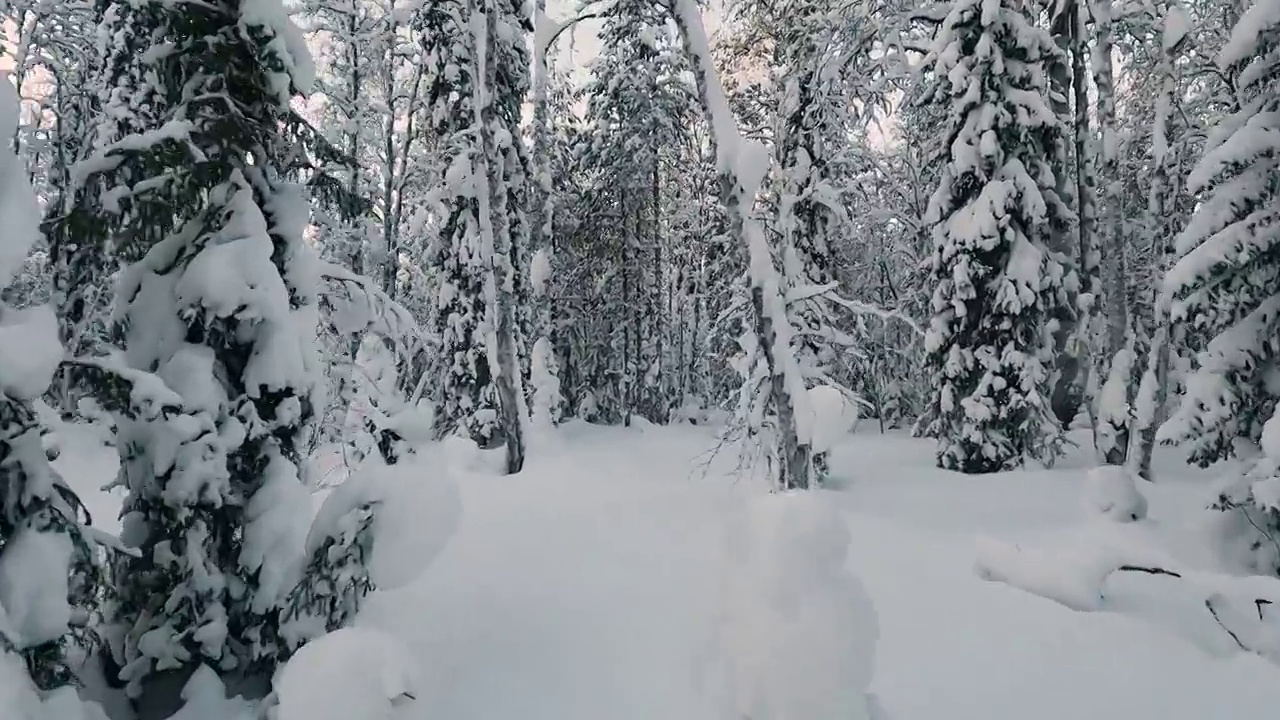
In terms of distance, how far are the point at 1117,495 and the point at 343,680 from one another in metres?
8.32

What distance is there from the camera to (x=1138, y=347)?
18141mm

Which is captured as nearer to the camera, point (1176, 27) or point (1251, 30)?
point (1251, 30)

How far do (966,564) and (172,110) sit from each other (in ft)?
25.1

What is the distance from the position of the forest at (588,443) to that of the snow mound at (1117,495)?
52mm

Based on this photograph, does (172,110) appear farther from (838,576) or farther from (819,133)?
(819,133)

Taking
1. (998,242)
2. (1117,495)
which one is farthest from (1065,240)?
(1117,495)

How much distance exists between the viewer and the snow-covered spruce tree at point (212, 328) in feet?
15.2

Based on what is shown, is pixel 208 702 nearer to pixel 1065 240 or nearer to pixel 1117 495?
pixel 1117 495

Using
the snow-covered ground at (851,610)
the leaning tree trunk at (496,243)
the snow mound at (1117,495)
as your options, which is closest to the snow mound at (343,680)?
the snow-covered ground at (851,610)

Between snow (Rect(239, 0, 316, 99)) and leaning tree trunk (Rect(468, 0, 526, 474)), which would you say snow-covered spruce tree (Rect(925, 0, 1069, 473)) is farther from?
snow (Rect(239, 0, 316, 99))

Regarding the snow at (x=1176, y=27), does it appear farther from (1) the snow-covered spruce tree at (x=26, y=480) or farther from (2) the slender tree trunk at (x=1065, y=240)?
(1) the snow-covered spruce tree at (x=26, y=480)

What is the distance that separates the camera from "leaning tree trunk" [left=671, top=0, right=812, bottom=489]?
805 centimetres

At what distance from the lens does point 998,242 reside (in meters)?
11.9

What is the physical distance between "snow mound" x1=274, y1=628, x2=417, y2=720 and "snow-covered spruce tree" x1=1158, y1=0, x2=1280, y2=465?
7.94m
